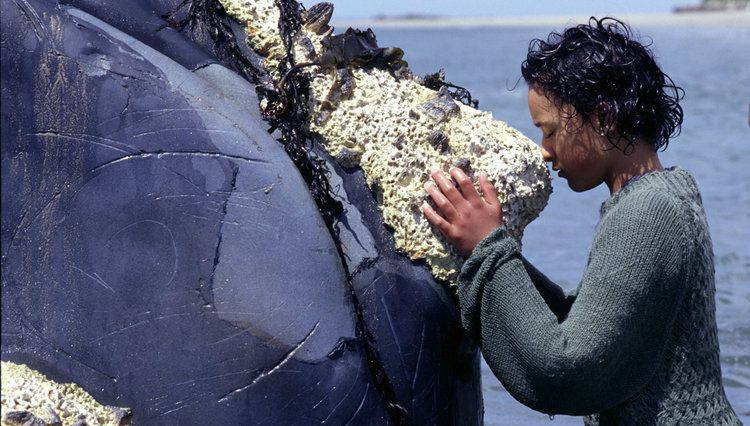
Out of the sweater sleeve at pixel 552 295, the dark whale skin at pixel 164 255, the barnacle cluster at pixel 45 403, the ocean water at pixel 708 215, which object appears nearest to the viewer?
the barnacle cluster at pixel 45 403

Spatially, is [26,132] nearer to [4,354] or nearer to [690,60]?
[4,354]

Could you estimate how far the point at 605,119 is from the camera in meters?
2.62

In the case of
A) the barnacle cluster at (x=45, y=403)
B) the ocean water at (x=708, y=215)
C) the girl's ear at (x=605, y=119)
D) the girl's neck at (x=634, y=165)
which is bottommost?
the ocean water at (x=708, y=215)

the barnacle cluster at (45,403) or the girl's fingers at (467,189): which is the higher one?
the girl's fingers at (467,189)

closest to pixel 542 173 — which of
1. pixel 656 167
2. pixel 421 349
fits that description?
pixel 656 167

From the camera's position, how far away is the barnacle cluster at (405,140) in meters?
2.61

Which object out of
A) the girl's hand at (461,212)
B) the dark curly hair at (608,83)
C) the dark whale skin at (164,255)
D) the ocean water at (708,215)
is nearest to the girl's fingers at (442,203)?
the girl's hand at (461,212)

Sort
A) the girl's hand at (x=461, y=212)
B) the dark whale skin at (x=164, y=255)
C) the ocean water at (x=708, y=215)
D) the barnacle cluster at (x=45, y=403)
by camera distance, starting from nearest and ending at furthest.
A: the barnacle cluster at (x=45, y=403) → the dark whale skin at (x=164, y=255) → the girl's hand at (x=461, y=212) → the ocean water at (x=708, y=215)

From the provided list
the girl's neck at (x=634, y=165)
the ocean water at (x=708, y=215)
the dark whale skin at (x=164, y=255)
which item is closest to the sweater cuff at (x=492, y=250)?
the dark whale skin at (x=164, y=255)

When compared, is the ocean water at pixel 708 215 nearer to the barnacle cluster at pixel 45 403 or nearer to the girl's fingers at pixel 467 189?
the girl's fingers at pixel 467 189

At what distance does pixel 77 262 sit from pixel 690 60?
27.3 metres

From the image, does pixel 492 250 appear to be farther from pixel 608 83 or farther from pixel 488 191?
pixel 608 83

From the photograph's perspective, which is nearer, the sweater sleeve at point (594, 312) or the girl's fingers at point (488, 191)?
the sweater sleeve at point (594, 312)

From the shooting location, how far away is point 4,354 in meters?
2.50
